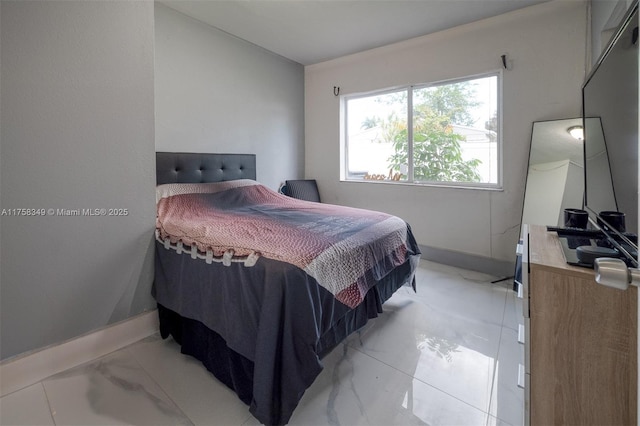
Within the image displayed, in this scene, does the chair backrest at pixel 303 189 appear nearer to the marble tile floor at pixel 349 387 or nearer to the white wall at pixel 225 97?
the white wall at pixel 225 97

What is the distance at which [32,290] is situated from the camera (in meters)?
1.52

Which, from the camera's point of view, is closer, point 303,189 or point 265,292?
point 265,292

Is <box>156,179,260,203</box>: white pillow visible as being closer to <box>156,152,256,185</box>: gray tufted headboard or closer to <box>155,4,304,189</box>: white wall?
<box>156,152,256,185</box>: gray tufted headboard

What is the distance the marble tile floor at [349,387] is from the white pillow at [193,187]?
1087mm

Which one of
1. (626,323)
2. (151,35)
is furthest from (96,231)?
(626,323)

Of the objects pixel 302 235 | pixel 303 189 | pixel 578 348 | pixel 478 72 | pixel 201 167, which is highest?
pixel 478 72

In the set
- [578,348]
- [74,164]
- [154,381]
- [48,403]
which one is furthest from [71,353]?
[578,348]

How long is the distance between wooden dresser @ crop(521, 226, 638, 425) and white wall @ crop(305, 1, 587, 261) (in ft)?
7.25

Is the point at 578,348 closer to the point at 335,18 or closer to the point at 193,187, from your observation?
the point at 193,187

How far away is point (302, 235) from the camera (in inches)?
68.1

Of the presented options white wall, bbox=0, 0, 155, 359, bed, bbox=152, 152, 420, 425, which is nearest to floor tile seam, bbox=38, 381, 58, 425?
white wall, bbox=0, 0, 155, 359

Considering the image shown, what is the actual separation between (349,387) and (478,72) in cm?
301

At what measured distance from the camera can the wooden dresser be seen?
2.91 ft

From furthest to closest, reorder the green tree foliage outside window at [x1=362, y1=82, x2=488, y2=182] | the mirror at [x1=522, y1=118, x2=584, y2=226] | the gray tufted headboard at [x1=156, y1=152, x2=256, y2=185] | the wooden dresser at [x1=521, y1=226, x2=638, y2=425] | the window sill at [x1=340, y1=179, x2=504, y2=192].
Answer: the green tree foliage outside window at [x1=362, y1=82, x2=488, y2=182], the window sill at [x1=340, y1=179, x2=504, y2=192], the gray tufted headboard at [x1=156, y1=152, x2=256, y2=185], the mirror at [x1=522, y1=118, x2=584, y2=226], the wooden dresser at [x1=521, y1=226, x2=638, y2=425]
